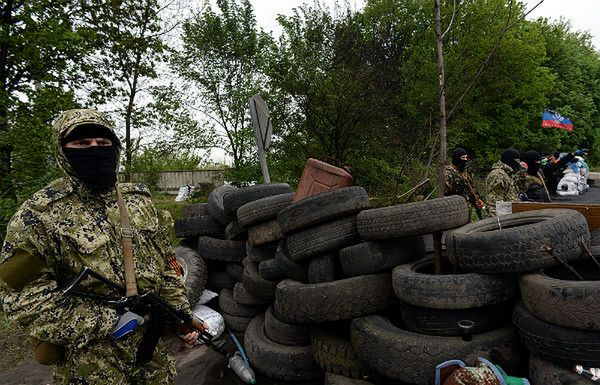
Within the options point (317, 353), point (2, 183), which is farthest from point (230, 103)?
point (317, 353)

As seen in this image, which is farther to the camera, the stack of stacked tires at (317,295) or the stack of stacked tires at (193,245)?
the stack of stacked tires at (193,245)

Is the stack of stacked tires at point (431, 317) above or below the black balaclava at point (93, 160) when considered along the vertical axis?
below

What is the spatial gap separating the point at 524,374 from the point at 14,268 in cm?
320

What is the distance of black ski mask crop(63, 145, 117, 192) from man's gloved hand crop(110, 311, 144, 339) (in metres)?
0.69

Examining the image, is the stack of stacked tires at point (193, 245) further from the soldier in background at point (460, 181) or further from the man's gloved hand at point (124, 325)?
the soldier in background at point (460, 181)

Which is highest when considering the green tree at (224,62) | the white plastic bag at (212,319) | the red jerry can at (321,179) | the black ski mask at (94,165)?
the green tree at (224,62)

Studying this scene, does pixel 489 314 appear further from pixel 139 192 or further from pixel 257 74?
pixel 257 74

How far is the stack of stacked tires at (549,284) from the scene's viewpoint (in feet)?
6.81

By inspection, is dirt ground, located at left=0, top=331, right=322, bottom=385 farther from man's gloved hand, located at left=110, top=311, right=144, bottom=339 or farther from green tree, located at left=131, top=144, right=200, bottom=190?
green tree, located at left=131, top=144, right=200, bottom=190

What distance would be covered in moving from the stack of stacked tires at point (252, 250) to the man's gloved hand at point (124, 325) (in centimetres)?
216

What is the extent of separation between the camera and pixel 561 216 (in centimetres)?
265

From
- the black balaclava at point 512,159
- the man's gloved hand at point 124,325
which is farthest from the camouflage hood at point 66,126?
the black balaclava at point 512,159

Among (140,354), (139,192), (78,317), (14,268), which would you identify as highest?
(139,192)

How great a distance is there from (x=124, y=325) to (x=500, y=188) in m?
5.91
